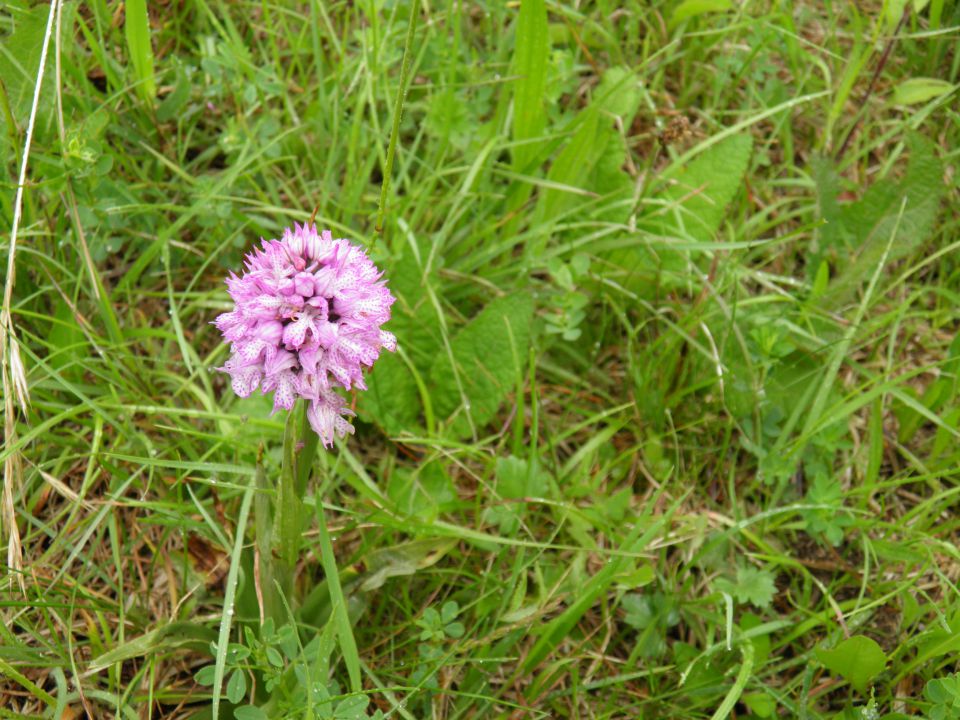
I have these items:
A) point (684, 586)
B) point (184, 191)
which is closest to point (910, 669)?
point (684, 586)

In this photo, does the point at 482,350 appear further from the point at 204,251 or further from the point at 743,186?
the point at 743,186

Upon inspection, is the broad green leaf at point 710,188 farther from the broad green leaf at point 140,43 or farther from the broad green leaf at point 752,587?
the broad green leaf at point 140,43

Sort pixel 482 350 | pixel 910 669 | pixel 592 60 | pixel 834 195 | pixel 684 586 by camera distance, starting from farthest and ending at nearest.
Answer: pixel 592 60 → pixel 834 195 → pixel 482 350 → pixel 684 586 → pixel 910 669

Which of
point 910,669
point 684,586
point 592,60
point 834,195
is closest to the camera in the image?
point 910,669

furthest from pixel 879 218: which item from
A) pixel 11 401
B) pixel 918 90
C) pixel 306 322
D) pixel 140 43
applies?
pixel 11 401

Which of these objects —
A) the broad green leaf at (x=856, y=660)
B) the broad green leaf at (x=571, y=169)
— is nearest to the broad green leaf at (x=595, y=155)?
the broad green leaf at (x=571, y=169)

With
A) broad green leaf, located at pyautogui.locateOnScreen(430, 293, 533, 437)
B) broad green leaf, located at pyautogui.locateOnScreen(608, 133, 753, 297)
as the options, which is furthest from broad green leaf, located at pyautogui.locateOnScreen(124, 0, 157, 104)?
broad green leaf, located at pyautogui.locateOnScreen(608, 133, 753, 297)

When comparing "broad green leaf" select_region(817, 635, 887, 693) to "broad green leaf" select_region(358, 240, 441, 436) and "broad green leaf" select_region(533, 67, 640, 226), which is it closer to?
"broad green leaf" select_region(358, 240, 441, 436)

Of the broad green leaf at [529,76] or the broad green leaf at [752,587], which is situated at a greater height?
the broad green leaf at [529,76]
